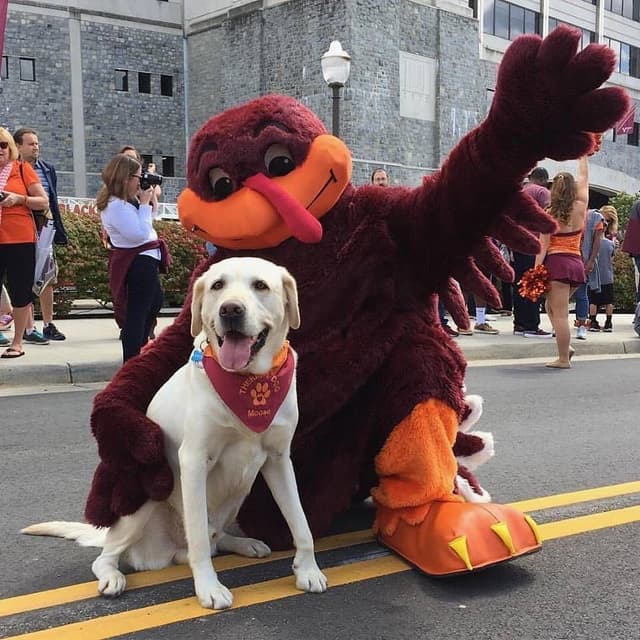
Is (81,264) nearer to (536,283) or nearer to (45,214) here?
(45,214)

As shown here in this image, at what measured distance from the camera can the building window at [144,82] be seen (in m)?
34.2

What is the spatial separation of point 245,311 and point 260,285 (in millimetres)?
130

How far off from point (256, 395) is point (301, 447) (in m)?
0.59


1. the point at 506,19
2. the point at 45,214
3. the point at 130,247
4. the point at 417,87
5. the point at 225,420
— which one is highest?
the point at 506,19

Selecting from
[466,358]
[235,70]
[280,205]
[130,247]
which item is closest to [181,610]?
[280,205]

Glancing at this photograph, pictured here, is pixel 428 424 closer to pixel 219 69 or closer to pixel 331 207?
pixel 331 207

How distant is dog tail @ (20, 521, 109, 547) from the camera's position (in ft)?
9.53

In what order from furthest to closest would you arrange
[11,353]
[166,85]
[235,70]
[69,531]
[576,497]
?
[166,85] → [235,70] → [11,353] → [576,497] → [69,531]

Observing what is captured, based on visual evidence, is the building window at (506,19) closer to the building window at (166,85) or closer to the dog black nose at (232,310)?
the building window at (166,85)

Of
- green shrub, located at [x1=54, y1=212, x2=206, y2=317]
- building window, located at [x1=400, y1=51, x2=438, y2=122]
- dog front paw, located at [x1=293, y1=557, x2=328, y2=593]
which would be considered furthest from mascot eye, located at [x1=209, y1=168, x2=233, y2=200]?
building window, located at [x1=400, y1=51, x2=438, y2=122]

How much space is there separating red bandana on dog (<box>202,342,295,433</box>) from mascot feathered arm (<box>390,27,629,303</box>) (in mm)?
840

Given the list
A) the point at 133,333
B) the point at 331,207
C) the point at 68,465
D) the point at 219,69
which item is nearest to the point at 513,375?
the point at 133,333

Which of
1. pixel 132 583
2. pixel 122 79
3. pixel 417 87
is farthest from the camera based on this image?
pixel 122 79

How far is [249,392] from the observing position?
2.20m
